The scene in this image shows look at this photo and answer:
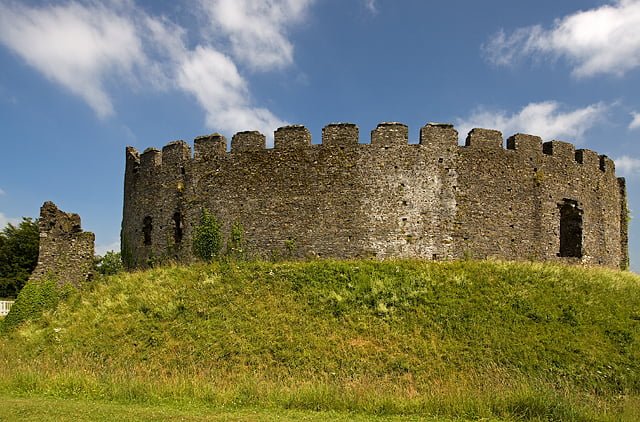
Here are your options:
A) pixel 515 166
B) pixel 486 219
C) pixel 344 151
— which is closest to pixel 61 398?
pixel 344 151

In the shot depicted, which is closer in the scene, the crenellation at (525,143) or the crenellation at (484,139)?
the crenellation at (484,139)

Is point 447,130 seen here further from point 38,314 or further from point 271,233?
point 38,314

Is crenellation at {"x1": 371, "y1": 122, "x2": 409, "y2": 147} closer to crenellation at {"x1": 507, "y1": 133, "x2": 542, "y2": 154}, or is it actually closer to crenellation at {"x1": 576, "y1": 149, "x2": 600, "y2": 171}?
crenellation at {"x1": 507, "y1": 133, "x2": 542, "y2": 154}

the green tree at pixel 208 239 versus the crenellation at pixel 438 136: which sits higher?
the crenellation at pixel 438 136

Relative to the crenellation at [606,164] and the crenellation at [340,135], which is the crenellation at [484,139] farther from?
the crenellation at [606,164]

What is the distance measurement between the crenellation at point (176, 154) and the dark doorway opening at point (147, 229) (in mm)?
2701

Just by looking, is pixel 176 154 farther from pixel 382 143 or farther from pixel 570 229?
pixel 570 229

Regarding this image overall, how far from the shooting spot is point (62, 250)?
20.1 meters

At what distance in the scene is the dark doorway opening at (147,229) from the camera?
2266cm

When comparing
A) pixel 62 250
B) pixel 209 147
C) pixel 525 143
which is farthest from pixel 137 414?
pixel 525 143

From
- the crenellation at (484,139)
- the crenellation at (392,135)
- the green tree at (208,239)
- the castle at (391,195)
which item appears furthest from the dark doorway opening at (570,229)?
the green tree at (208,239)

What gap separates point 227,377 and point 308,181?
30.1ft

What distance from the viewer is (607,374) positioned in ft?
41.2

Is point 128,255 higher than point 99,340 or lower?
higher
